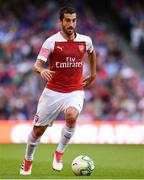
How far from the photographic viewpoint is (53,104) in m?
11.5

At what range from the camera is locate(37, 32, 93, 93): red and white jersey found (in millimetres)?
11438

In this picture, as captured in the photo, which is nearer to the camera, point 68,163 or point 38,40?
point 68,163

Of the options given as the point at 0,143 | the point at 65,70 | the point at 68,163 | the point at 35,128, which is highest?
the point at 65,70

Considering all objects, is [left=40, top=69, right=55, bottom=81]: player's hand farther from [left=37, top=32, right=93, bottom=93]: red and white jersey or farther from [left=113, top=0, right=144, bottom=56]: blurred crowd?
[left=113, top=0, right=144, bottom=56]: blurred crowd

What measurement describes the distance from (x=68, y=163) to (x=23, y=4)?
1304 centimetres

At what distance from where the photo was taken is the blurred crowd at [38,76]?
74.8ft

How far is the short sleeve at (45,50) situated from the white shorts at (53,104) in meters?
0.65

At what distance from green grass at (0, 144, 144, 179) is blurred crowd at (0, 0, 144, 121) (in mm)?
3251

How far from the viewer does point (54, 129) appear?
20.8 metres

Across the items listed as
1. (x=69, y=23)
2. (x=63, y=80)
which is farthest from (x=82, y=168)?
(x=69, y=23)

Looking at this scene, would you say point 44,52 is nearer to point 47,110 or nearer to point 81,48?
point 81,48

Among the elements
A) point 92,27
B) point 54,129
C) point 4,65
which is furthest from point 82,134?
point 92,27

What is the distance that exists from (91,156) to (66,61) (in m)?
4.90

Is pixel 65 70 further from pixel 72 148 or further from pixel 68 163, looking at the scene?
pixel 72 148
